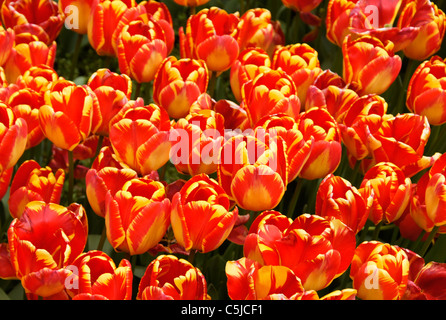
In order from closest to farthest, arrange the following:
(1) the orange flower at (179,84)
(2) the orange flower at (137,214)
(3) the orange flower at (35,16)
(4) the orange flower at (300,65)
Result: (2) the orange flower at (137,214), (1) the orange flower at (179,84), (4) the orange flower at (300,65), (3) the orange flower at (35,16)

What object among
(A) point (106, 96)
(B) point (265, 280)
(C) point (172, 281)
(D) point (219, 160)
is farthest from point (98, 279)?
(A) point (106, 96)

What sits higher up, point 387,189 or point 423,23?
point 423,23

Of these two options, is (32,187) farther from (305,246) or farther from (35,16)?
(35,16)

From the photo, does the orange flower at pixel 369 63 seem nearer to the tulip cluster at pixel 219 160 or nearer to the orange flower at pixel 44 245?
the tulip cluster at pixel 219 160

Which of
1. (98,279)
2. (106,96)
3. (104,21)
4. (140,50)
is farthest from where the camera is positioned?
(104,21)

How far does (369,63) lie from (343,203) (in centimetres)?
54

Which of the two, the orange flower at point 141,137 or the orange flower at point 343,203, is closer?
the orange flower at point 343,203

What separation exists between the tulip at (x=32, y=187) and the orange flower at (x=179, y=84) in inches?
12.4

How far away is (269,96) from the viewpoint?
4.48 feet

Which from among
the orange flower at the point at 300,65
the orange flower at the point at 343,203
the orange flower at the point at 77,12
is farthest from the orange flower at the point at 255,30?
the orange flower at the point at 343,203

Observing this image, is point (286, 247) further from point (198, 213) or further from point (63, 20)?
point (63, 20)

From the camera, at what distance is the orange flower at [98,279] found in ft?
3.10
